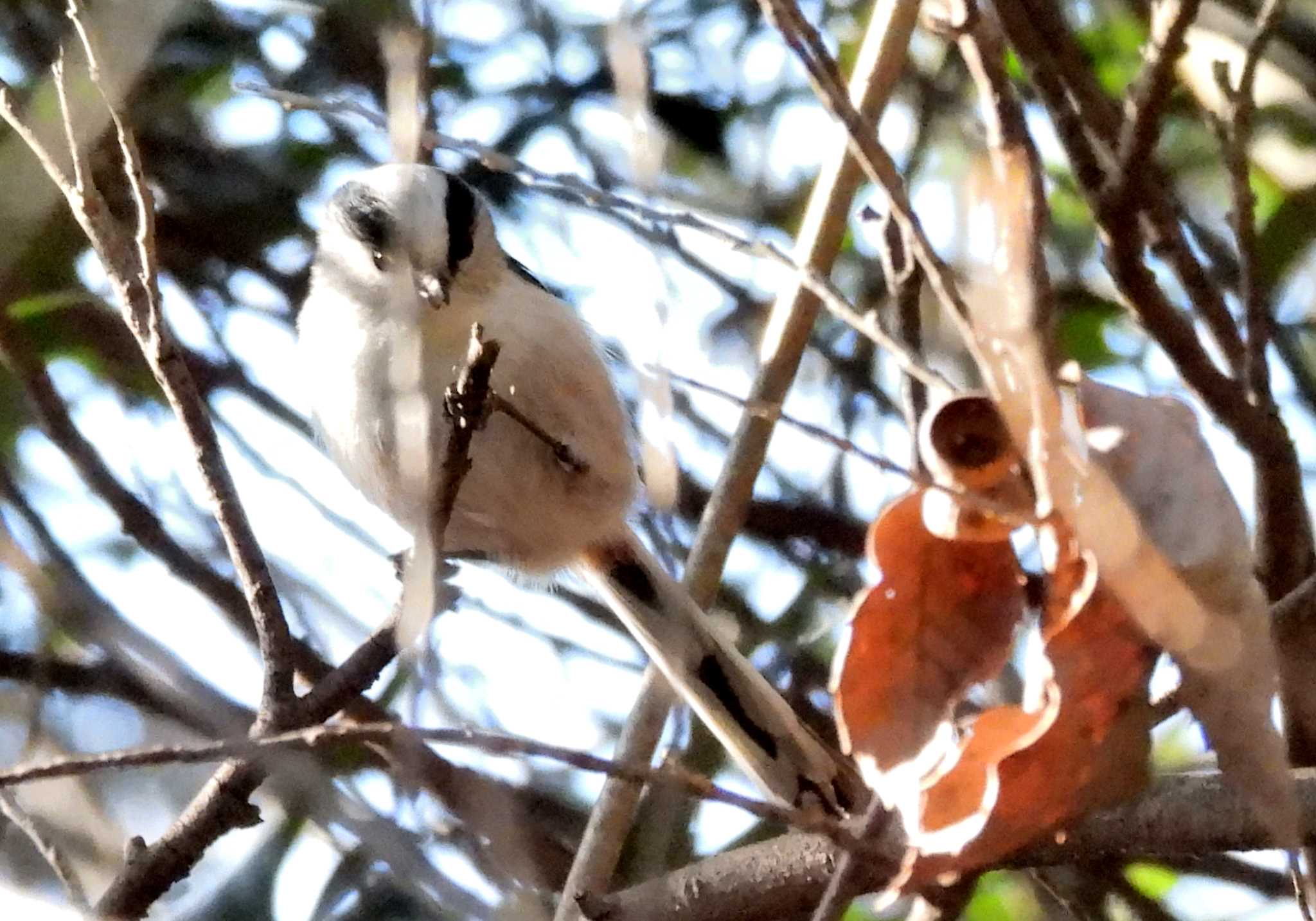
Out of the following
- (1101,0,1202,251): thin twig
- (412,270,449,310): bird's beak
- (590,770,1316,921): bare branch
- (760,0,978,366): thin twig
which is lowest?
(590,770,1316,921): bare branch

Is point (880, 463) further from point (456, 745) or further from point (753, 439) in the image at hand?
point (753, 439)

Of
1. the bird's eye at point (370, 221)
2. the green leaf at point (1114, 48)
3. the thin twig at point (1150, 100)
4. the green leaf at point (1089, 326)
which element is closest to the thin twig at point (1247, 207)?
the thin twig at point (1150, 100)

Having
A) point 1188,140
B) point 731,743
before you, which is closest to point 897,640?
point 731,743

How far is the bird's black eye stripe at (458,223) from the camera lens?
64.4 inches

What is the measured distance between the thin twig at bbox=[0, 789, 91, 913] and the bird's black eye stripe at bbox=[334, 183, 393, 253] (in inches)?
27.4

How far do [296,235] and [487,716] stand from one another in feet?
2.80

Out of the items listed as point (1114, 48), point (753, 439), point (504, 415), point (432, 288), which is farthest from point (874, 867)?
point (1114, 48)

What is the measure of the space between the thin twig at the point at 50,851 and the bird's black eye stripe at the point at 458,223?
643 mm

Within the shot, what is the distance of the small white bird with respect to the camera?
58.9 inches

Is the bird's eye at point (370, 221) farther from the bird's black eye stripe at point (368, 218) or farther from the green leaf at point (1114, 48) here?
the green leaf at point (1114, 48)

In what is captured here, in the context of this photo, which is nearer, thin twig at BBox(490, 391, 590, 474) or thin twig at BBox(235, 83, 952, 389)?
thin twig at BBox(235, 83, 952, 389)

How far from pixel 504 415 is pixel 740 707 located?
0.40m

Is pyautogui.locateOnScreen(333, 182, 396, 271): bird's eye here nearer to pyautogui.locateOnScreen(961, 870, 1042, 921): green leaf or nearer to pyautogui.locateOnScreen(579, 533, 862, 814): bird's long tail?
pyautogui.locateOnScreen(579, 533, 862, 814): bird's long tail

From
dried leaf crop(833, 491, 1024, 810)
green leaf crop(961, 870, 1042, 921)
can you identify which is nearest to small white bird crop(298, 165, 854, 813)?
green leaf crop(961, 870, 1042, 921)
